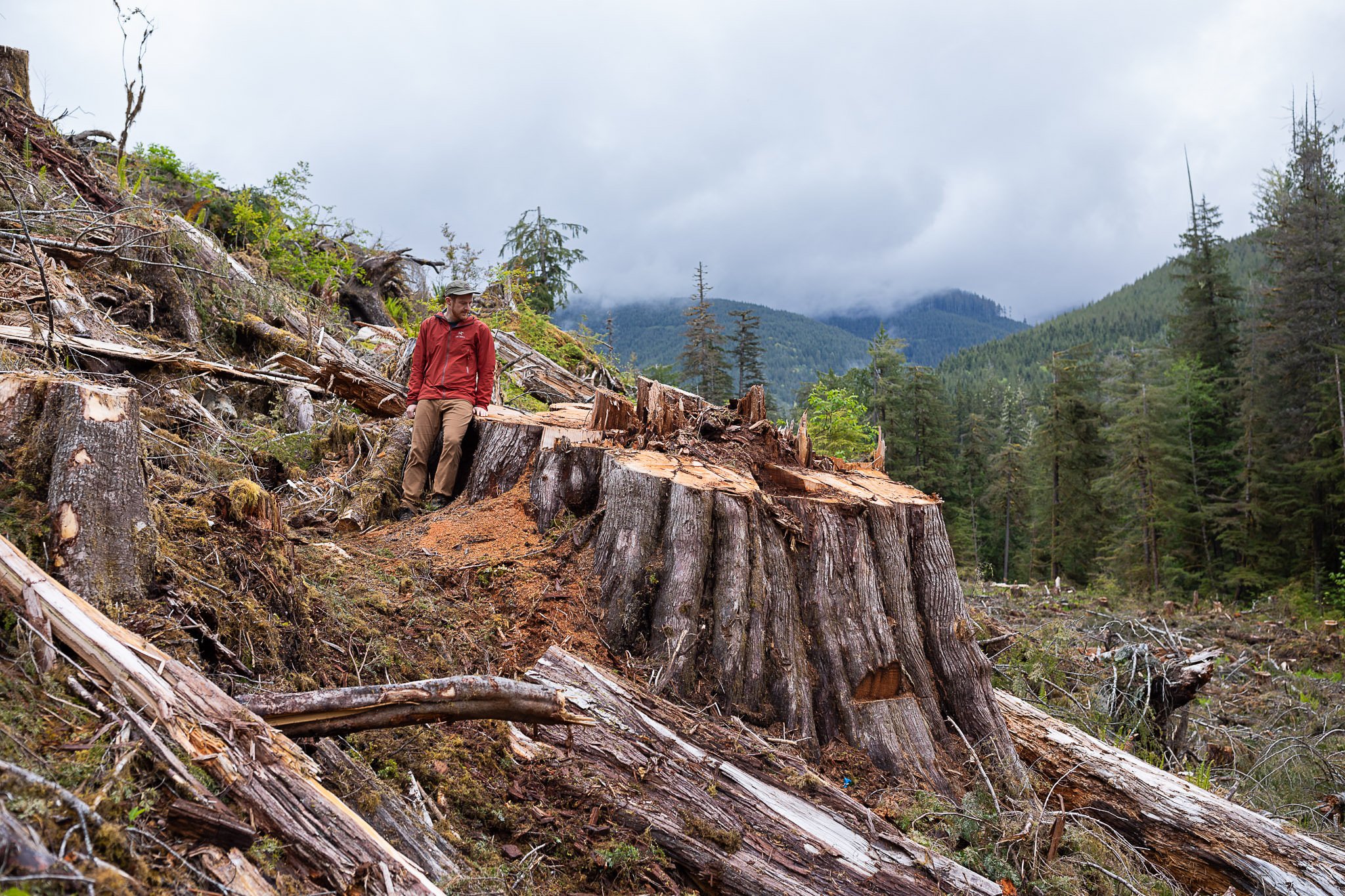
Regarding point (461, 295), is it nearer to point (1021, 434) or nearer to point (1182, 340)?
point (1182, 340)

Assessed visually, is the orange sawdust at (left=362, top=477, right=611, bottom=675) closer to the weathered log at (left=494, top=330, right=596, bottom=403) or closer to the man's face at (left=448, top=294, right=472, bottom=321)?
the man's face at (left=448, top=294, right=472, bottom=321)

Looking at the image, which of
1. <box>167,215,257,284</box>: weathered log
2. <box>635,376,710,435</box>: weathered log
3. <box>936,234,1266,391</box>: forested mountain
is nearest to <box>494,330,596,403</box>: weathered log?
<box>167,215,257,284</box>: weathered log

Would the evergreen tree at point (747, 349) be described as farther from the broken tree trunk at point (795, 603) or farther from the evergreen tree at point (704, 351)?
the broken tree trunk at point (795, 603)

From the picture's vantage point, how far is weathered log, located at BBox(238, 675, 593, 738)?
2.27 metres

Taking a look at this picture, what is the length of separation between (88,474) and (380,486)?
334cm

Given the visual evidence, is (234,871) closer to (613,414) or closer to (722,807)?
(722,807)

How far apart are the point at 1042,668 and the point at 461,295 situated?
628 cm

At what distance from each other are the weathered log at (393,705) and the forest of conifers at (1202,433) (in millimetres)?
20153

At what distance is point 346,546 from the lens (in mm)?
4539

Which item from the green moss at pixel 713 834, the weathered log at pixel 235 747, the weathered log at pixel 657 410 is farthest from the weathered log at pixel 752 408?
the weathered log at pixel 235 747

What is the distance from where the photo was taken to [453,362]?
618cm

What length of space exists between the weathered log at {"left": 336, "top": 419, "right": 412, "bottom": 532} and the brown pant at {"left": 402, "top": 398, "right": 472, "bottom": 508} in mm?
121

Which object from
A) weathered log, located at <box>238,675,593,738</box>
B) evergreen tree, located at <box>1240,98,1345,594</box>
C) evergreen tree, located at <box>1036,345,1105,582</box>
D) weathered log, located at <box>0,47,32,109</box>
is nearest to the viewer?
weathered log, located at <box>238,675,593,738</box>

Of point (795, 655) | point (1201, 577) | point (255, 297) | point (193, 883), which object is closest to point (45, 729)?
point (193, 883)
